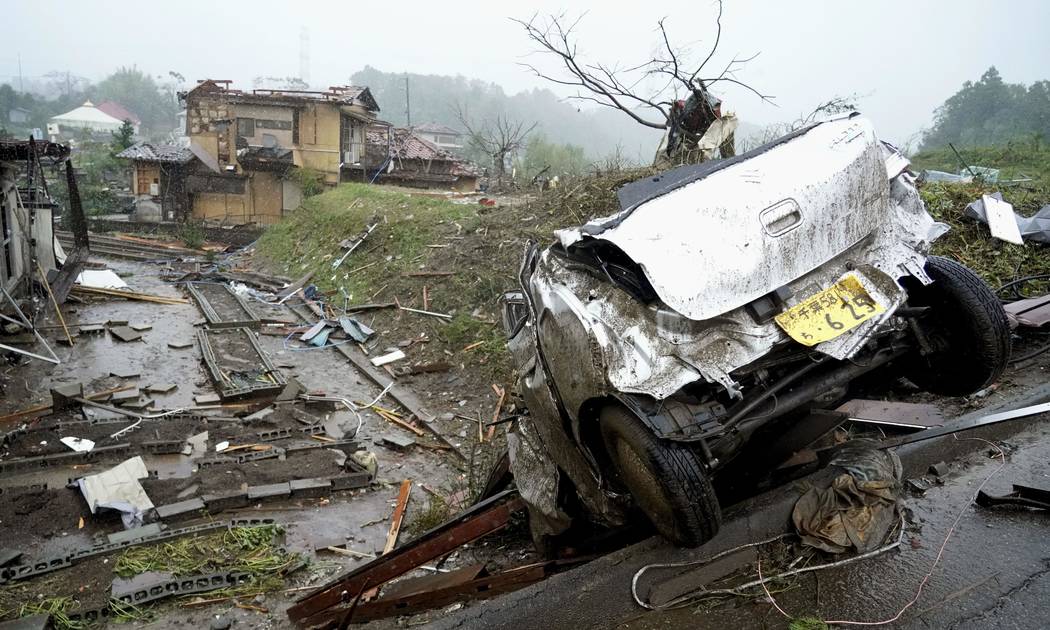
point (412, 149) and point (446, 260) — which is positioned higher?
point (412, 149)

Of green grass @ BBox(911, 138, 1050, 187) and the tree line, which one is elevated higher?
the tree line

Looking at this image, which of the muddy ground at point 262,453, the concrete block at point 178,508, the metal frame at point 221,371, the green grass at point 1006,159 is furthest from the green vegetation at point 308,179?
the concrete block at point 178,508

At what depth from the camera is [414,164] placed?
3331cm

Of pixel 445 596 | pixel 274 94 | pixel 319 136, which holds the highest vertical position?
pixel 274 94

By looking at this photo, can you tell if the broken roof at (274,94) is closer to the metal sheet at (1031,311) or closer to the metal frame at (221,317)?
the metal frame at (221,317)

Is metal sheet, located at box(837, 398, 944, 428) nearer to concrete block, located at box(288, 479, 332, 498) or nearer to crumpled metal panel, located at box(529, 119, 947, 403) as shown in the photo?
crumpled metal panel, located at box(529, 119, 947, 403)

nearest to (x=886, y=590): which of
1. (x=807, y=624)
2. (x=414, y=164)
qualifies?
(x=807, y=624)

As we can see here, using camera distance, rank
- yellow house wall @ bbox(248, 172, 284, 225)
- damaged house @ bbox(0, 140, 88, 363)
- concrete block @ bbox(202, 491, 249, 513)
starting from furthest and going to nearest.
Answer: yellow house wall @ bbox(248, 172, 284, 225), damaged house @ bbox(0, 140, 88, 363), concrete block @ bbox(202, 491, 249, 513)

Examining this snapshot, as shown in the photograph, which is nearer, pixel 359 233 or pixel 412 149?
pixel 359 233

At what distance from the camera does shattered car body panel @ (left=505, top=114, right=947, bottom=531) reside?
3.17m

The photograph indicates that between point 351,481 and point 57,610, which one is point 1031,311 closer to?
point 351,481

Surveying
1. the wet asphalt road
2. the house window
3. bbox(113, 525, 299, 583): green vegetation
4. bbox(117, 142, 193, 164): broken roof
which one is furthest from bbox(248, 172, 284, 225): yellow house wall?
the wet asphalt road

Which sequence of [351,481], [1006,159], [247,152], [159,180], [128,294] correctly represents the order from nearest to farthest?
[351,481] < [128,294] < [1006,159] < [247,152] < [159,180]

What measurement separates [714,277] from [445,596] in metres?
2.56
